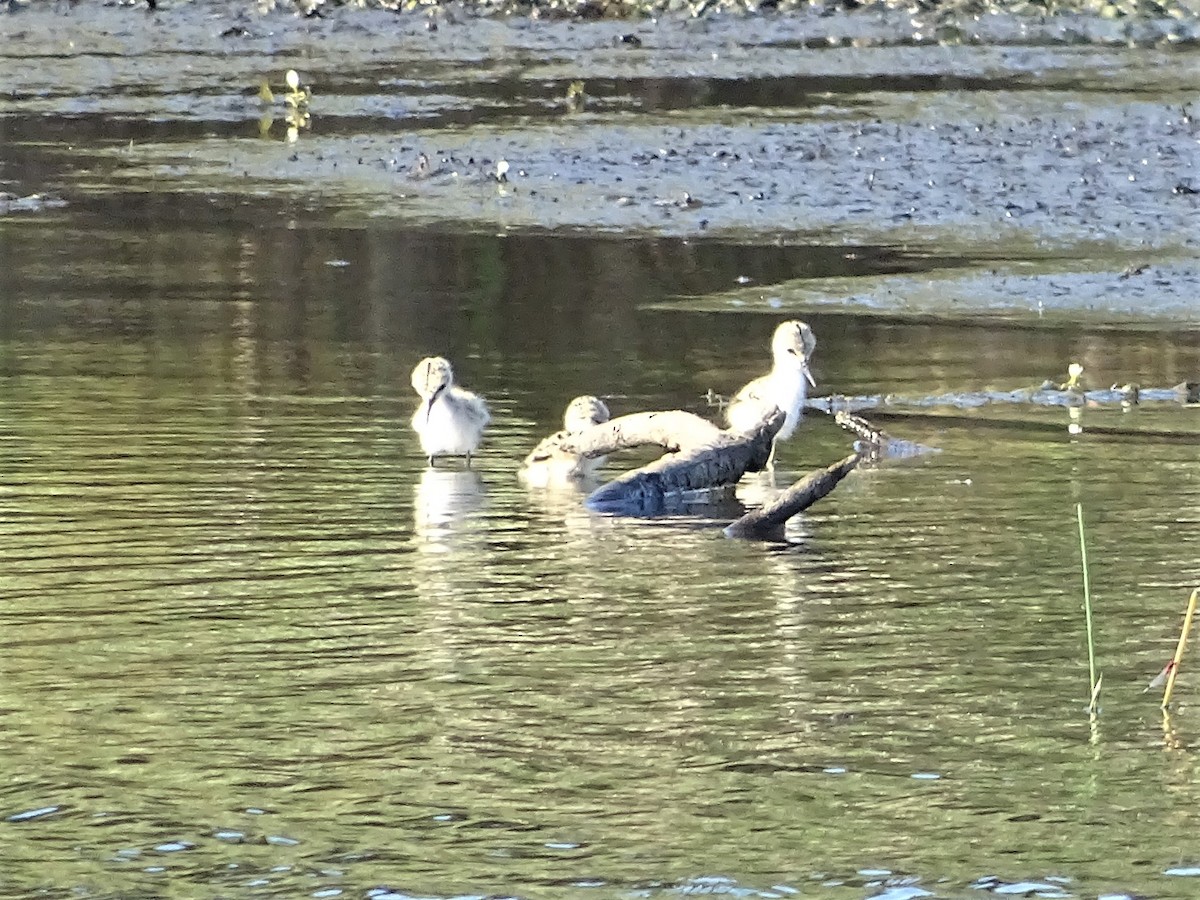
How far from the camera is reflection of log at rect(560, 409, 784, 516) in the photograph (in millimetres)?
8547

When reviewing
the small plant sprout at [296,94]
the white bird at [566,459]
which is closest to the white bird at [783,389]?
the white bird at [566,459]

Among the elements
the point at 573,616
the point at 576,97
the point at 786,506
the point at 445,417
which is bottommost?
the point at 573,616

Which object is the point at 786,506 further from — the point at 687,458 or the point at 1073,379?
the point at 1073,379

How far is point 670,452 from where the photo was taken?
9109mm

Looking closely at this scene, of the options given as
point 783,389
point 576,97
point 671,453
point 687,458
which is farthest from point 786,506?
point 576,97

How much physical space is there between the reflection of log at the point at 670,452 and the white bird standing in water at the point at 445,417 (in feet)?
1.42

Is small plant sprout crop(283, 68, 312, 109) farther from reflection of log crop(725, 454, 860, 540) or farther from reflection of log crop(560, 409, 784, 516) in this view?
reflection of log crop(725, 454, 860, 540)

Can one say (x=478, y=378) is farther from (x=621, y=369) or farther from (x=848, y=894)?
(x=848, y=894)

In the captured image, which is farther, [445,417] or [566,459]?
[445,417]

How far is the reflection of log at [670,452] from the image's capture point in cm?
855

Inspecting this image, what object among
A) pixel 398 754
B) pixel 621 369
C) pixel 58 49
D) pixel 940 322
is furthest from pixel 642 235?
pixel 58 49

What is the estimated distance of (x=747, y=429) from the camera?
8859mm

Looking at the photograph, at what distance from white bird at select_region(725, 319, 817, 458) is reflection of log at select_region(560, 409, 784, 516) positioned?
9 cm

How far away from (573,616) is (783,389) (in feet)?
9.48
